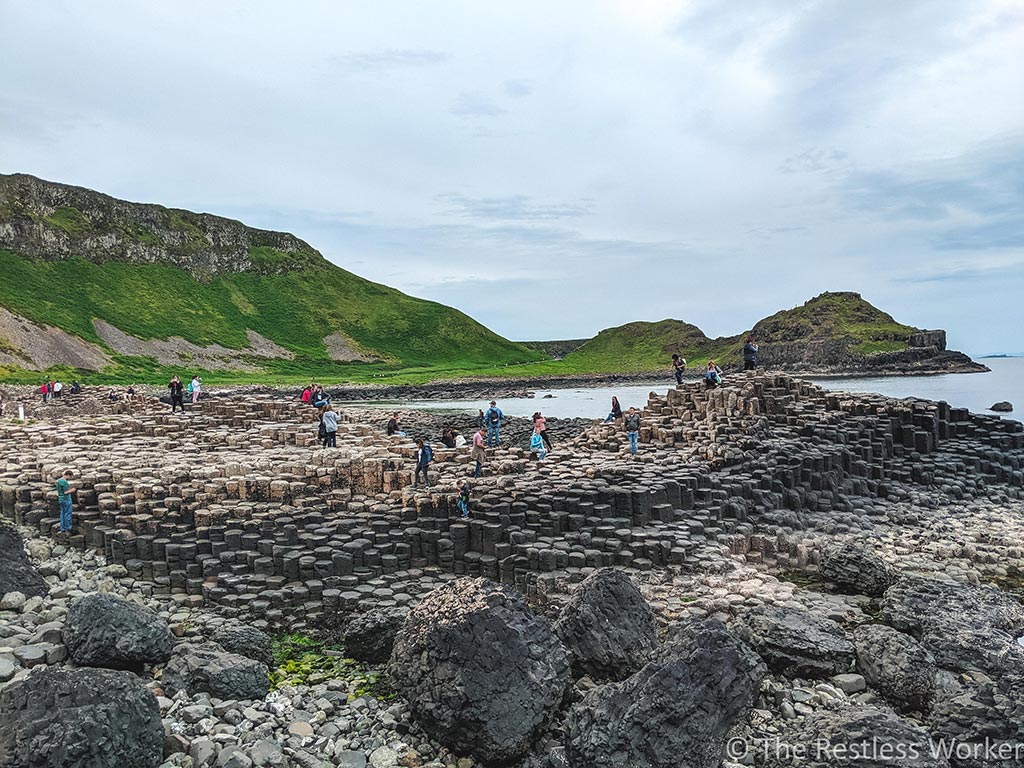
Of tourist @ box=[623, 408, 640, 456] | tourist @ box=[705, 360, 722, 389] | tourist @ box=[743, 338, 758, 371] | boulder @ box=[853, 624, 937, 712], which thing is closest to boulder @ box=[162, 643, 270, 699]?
boulder @ box=[853, 624, 937, 712]

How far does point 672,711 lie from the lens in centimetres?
691

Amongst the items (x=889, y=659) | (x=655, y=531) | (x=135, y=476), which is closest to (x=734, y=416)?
(x=655, y=531)

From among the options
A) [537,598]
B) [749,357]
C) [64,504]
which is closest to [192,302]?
[749,357]

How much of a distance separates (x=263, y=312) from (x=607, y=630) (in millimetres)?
126850

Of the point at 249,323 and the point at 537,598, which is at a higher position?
the point at 249,323

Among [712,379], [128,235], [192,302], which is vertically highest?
[128,235]

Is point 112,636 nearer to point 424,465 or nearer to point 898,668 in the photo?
point 424,465

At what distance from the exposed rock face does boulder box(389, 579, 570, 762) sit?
2.60 ft

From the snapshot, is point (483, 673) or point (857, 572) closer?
point (483, 673)

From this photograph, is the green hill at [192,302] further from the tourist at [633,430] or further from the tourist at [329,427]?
the tourist at [633,430]

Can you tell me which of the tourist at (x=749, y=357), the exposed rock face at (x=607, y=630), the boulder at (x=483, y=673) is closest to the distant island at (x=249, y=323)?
the tourist at (x=749, y=357)

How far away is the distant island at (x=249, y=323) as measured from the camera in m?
87.3

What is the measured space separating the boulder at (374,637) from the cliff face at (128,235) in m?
111

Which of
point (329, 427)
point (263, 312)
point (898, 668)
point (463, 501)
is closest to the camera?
point (898, 668)
